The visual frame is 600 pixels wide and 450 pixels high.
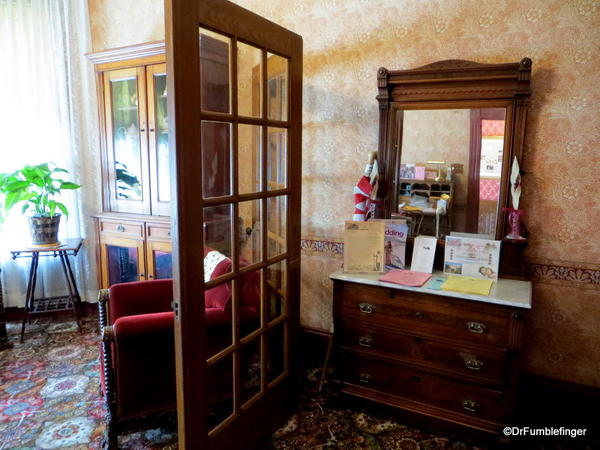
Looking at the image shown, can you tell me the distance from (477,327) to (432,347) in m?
0.24

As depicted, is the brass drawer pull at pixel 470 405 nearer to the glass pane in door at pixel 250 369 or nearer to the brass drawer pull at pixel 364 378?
the brass drawer pull at pixel 364 378

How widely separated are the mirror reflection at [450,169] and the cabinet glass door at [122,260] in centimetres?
202

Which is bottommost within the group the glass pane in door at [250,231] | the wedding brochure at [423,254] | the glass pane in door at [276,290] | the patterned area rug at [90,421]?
the patterned area rug at [90,421]

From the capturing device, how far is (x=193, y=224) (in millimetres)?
1585

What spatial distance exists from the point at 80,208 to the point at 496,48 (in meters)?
3.32

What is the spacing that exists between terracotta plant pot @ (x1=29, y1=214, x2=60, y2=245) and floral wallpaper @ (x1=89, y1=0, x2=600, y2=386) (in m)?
1.94

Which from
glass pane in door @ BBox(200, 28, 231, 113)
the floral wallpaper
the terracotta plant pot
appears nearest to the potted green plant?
the terracotta plant pot

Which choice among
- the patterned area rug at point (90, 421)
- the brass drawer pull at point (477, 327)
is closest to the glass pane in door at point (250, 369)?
the patterned area rug at point (90, 421)

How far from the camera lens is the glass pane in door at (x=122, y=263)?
341cm

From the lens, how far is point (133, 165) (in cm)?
336

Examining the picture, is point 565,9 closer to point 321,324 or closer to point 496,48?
point 496,48

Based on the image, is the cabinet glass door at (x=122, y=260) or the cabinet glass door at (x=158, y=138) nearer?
the cabinet glass door at (x=158, y=138)

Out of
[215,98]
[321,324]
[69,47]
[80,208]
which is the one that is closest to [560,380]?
[321,324]

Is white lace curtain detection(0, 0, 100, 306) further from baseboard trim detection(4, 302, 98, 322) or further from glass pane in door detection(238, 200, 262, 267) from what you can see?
glass pane in door detection(238, 200, 262, 267)
